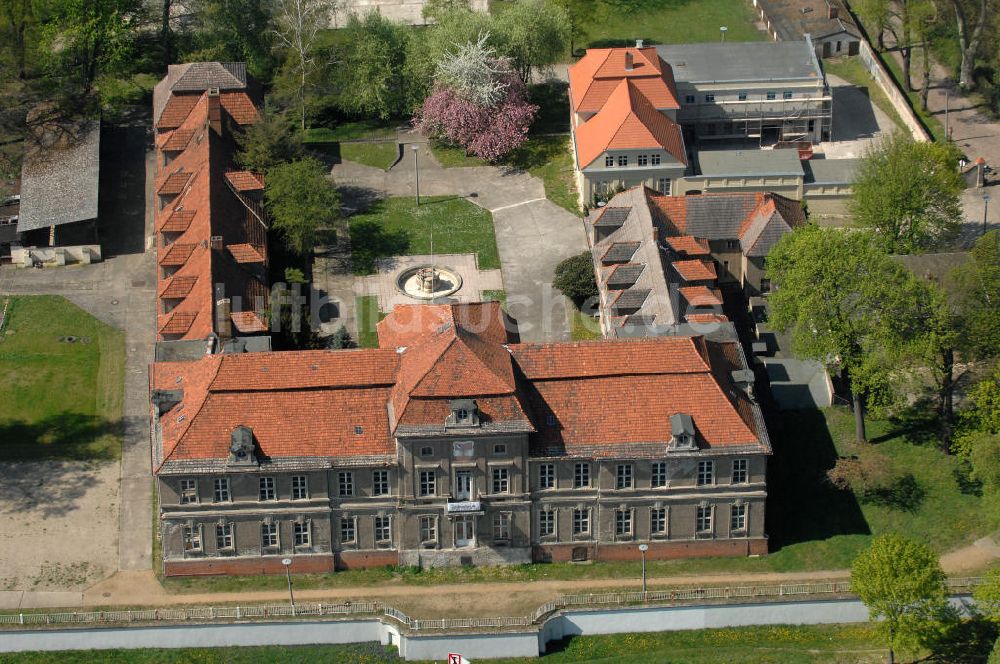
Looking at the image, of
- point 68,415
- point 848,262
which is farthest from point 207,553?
point 848,262

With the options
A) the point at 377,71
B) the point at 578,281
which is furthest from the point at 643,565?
the point at 377,71

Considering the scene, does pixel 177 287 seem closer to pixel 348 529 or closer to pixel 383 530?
pixel 348 529

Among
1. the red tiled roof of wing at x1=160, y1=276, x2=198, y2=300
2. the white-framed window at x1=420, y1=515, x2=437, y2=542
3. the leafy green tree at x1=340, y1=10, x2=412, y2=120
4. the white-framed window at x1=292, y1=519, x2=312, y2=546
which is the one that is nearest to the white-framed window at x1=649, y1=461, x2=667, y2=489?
Result: the white-framed window at x1=420, y1=515, x2=437, y2=542

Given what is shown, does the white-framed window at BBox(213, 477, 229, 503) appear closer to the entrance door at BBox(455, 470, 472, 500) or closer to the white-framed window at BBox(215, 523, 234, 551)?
the white-framed window at BBox(215, 523, 234, 551)

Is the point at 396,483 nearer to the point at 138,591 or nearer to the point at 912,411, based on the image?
the point at 138,591

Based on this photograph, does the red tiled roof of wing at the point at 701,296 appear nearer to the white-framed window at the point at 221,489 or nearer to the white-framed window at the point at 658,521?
the white-framed window at the point at 658,521

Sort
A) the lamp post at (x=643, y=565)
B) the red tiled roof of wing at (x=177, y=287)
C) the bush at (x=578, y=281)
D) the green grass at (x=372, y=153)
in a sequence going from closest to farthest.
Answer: the lamp post at (x=643, y=565) < the red tiled roof of wing at (x=177, y=287) < the bush at (x=578, y=281) < the green grass at (x=372, y=153)

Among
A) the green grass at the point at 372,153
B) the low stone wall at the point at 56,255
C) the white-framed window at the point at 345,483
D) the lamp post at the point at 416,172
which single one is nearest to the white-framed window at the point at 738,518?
the white-framed window at the point at 345,483
